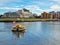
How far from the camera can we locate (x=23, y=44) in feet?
103

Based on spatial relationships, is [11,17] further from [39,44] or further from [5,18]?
[39,44]

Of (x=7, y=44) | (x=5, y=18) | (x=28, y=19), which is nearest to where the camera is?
Answer: (x=7, y=44)

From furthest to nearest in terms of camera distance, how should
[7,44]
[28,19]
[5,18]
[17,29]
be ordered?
1. [28,19]
2. [5,18]
3. [17,29]
4. [7,44]

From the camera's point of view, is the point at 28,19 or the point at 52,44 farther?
the point at 28,19

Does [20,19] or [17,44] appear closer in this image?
[17,44]

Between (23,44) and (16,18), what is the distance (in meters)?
139

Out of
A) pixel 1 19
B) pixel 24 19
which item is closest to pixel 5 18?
pixel 1 19

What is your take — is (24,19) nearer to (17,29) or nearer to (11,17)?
(11,17)

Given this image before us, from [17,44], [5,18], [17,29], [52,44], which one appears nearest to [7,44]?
[17,44]

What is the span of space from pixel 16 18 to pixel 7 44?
13946 centimetres

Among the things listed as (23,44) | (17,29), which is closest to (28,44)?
(23,44)

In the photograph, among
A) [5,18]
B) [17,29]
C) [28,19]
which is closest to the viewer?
[17,29]

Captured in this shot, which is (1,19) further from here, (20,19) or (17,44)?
(17,44)

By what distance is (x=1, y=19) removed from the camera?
549 ft
